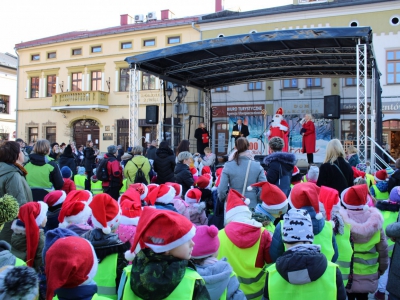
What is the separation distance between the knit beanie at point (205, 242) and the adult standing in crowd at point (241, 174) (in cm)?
258

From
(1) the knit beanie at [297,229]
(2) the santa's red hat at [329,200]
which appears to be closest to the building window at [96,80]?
(2) the santa's red hat at [329,200]

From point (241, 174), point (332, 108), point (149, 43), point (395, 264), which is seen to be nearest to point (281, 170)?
point (241, 174)

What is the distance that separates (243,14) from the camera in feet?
65.4

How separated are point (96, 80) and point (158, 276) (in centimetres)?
2415

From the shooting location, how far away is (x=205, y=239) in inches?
88.3

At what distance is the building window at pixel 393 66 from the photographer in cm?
1730

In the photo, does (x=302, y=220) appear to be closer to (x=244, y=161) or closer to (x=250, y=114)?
(x=244, y=161)

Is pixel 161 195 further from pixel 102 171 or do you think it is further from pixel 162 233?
pixel 102 171

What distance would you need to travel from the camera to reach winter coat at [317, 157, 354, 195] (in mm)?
5176

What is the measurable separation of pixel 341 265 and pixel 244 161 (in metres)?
1.89

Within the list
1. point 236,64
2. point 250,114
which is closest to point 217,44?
point 236,64

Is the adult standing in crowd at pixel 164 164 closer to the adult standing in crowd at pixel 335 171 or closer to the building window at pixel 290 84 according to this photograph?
the adult standing in crowd at pixel 335 171

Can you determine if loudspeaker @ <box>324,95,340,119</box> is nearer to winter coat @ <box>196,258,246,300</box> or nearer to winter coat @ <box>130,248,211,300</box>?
winter coat @ <box>196,258,246,300</box>

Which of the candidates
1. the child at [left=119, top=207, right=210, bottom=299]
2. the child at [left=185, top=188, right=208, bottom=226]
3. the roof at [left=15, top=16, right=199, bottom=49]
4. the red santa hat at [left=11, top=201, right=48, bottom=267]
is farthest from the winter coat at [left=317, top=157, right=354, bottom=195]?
the roof at [left=15, top=16, right=199, bottom=49]
